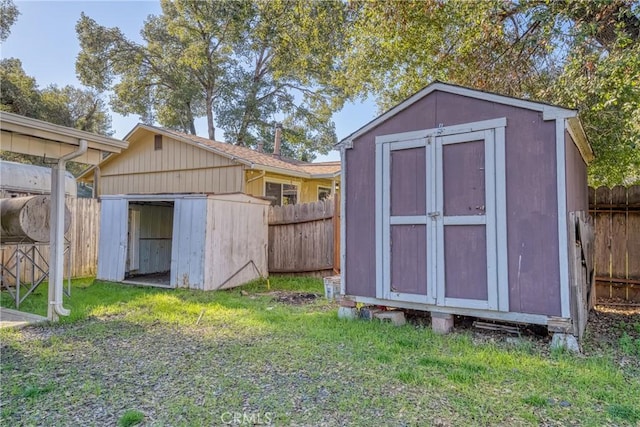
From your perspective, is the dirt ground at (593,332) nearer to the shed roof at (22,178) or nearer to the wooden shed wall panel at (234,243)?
the wooden shed wall panel at (234,243)

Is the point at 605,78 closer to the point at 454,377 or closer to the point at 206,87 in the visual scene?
the point at 454,377

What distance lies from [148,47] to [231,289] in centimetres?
1722

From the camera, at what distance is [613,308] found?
19.9 ft

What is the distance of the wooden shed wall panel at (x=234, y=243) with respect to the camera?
723 centimetres

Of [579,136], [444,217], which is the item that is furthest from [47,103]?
[579,136]

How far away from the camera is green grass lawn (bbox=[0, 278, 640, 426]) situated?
265 centimetres

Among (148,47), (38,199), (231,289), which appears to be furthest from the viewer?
(148,47)

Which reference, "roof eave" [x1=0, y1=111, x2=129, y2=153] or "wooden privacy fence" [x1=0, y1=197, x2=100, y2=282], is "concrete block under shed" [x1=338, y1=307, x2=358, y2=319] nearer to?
"roof eave" [x1=0, y1=111, x2=129, y2=153]

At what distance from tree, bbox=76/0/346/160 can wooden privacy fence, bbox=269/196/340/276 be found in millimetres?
9788

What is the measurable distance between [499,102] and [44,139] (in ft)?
17.6

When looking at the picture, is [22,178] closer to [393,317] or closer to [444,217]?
[393,317]

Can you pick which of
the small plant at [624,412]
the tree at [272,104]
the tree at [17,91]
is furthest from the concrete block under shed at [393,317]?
the tree at [17,91]

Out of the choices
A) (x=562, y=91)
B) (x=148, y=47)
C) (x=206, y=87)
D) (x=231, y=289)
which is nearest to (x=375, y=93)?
(x=562, y=91)

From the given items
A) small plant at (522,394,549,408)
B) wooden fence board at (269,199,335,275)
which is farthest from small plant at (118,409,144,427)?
wooden fence board at (269,199,335,275)
